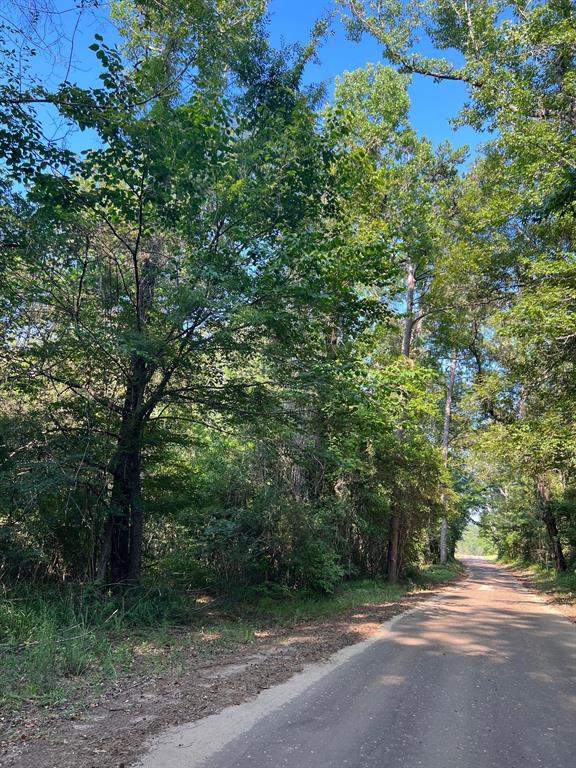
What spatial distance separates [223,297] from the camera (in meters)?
8.39

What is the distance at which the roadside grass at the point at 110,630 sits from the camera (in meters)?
5.38

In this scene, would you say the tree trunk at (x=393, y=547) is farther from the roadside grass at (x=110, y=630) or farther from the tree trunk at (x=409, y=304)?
Answer: the tree trunk at (x=409, y=304)

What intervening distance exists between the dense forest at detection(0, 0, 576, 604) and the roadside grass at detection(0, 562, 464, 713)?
0.71 metres

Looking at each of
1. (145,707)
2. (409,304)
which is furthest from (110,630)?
(409,304)

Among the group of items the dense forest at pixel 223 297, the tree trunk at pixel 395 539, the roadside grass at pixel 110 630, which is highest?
the dense forest at pixel 223 297

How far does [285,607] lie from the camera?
11.5 m

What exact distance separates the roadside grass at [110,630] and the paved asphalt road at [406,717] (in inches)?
73.7

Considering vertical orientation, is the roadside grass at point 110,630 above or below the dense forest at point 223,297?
below

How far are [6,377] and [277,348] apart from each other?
4.84 m

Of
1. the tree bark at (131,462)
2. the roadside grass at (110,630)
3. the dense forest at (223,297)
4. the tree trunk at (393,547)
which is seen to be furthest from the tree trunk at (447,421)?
the tree bark at (131,462)

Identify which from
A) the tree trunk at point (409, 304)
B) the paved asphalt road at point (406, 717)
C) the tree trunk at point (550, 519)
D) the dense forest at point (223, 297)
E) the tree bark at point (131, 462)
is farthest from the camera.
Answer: the tree trunk at point (550, 519)

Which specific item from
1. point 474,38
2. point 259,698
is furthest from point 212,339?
point 474,38

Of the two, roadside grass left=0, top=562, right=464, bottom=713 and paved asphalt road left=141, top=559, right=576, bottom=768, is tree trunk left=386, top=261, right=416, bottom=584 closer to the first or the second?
roadside grass left=0, top=562, right=464, bottom=713

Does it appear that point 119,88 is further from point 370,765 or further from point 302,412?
point 370,765
